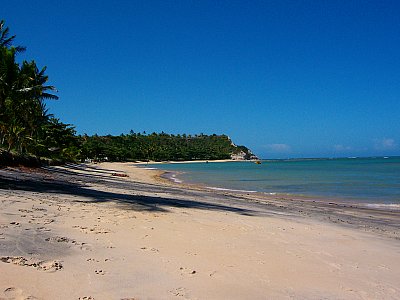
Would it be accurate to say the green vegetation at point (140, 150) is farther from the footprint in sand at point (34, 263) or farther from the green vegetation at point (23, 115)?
the footprint in sand at point (34, 263)

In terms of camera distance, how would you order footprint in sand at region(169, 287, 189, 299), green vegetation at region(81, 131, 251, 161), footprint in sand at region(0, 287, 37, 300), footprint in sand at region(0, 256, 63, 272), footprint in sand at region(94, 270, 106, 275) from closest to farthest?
1. footprint in sand at region(0, 287, 37, 300)
2. footprint in sand at region(169, 287, 189, 299)
3. footprint in sand at region(0, 256, 63, 272)
4. footprint in sand at region(94, 270, 106, 275)
5. green vegetation at region(81, 131, 251, 161)

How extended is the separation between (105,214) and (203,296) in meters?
4.92

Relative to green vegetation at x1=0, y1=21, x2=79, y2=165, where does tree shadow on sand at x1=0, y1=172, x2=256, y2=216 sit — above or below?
below

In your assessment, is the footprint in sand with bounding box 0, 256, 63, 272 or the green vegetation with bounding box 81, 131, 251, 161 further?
the green vegetation with bounding box 81, 131, 251, 161

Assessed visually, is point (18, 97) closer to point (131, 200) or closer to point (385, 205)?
point (131, 200)

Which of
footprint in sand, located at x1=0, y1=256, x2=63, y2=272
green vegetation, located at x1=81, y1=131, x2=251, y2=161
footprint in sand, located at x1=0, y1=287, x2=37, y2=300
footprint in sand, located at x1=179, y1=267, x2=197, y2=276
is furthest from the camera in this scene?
green vegetation, located at x1=81, y1=131, x2=251, y2=161

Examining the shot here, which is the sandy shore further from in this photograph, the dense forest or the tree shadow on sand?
the dense forest

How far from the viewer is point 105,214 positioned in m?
8.64

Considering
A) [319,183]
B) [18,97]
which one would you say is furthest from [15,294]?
[319,183]

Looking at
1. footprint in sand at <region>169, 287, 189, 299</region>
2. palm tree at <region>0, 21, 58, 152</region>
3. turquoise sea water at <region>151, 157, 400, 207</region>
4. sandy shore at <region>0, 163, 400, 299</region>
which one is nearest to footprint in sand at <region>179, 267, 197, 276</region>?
sandy shore at <region>0, 163, 400, 299</region>

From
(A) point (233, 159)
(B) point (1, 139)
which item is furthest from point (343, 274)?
(A) point (233, 159)

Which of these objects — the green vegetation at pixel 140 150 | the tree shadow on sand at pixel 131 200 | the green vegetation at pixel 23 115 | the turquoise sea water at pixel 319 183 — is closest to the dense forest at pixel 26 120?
→ the green vegetation at pixel 23 115

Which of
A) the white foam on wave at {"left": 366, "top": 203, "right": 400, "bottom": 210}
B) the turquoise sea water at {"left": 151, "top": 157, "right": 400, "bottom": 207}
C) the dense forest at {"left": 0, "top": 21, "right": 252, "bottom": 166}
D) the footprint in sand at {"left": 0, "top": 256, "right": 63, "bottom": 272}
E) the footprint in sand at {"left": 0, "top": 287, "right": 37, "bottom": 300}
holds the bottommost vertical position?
the white foam on wave at {"left": 366, "top": 203, "right": 400, "bottom": 210}

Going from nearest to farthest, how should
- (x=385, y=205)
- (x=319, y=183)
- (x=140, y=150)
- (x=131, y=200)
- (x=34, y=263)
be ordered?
1. (x=34, y=263)
2. (x=131, y=200)
3. (x=385, y=205)
4. (x=319, y=183)
5. (x=140, y=150)
